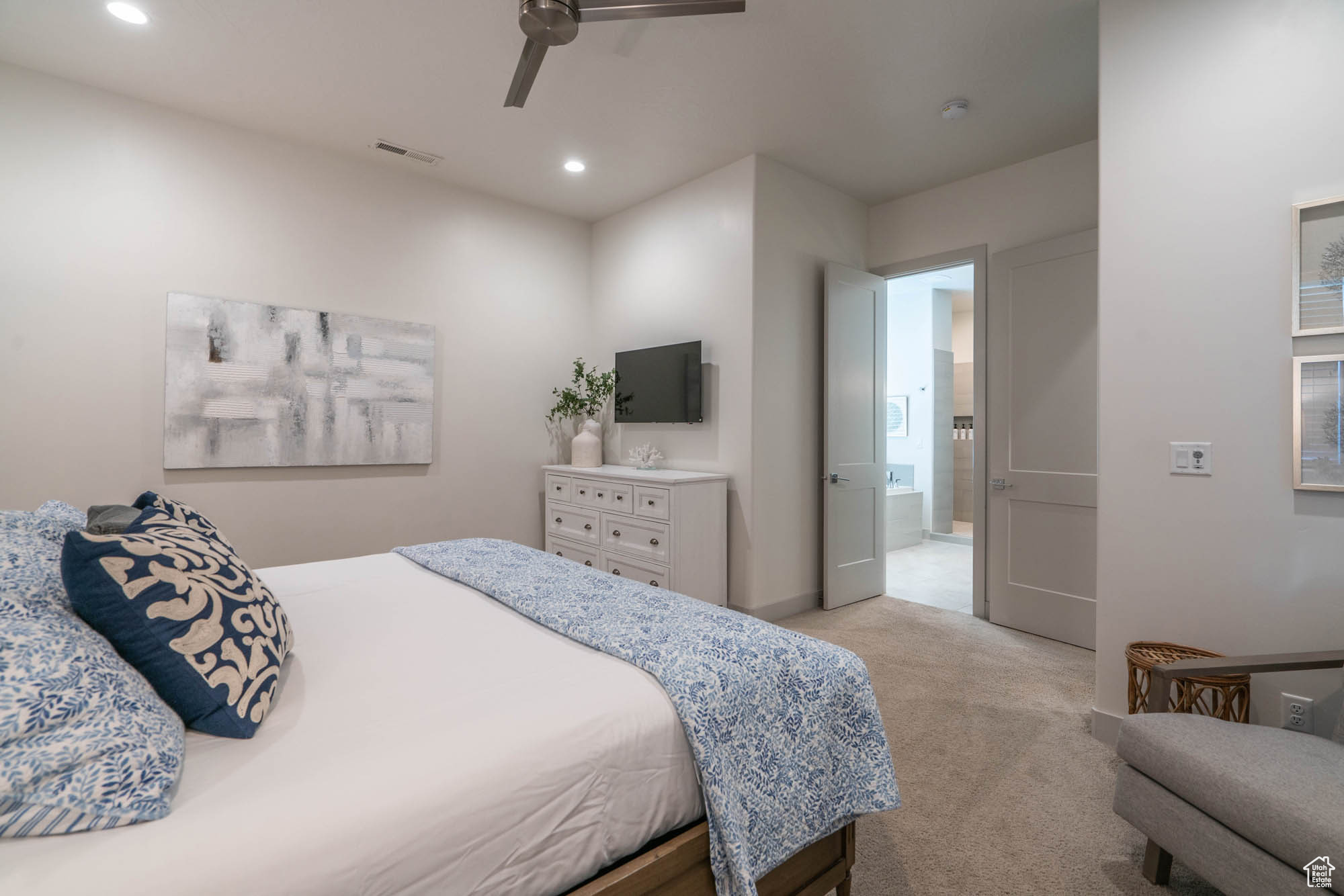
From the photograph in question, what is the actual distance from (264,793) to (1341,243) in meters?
2.98

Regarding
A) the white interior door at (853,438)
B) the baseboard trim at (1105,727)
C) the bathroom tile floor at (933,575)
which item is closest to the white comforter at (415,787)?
the baseboard trim at (1105,727)

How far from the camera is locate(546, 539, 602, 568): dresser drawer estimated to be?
4.03 meters

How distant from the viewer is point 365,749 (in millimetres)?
992

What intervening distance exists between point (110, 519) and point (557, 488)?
117 inches

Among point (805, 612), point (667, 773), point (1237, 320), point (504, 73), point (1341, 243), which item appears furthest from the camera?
point (805, 612)

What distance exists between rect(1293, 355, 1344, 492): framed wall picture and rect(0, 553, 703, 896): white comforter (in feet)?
6.92

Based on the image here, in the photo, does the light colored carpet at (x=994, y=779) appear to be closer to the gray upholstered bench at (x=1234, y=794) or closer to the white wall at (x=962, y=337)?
the gray upholstered bench at (x=1234, y=794)

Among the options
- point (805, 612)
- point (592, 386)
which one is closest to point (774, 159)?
Answer: point (592, 386)

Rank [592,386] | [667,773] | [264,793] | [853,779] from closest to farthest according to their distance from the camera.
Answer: [264,793] < [667,773] < [853,779] < [592,386]

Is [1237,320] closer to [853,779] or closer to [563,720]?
[853,779]

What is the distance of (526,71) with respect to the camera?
2.28m

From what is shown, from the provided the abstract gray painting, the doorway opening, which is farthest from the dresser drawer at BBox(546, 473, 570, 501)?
the doorway opening

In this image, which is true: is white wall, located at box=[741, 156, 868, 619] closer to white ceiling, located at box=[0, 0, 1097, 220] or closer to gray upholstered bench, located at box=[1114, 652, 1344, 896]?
white ceiling, located at box=[0, 0, 1097, 220]

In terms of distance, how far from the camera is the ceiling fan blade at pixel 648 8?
1.97 metres
